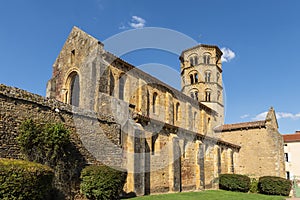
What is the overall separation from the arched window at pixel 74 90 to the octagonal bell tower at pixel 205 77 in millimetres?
23842

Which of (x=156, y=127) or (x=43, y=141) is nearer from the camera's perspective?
(x=43, y=141)

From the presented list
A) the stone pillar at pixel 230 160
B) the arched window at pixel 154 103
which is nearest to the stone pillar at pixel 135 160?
the arched window at pixel 154 103

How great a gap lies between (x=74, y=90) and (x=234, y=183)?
1524cm

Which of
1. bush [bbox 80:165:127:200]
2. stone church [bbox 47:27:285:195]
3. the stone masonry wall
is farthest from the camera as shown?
the stone masonry wall

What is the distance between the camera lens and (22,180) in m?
8.71

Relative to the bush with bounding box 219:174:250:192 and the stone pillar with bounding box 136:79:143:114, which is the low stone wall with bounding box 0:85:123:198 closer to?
the stone pillar with bounding box 136:79:143:114

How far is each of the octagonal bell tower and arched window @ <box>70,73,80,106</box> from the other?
2384 centimetres

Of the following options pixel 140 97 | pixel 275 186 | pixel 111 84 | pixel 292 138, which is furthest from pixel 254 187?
pixel 292 138

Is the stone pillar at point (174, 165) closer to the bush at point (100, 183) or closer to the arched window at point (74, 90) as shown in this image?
the bush at point (100, 183)

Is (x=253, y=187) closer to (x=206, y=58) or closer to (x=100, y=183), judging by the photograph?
(x=100, y=183)

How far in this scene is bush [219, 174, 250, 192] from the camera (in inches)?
958

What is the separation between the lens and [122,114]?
16.4 metres

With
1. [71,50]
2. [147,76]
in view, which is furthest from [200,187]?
[71,50]

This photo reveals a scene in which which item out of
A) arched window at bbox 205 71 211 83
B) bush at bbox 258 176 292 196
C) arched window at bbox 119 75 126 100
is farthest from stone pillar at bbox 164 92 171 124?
arched window at bbox 205 71 211 83
